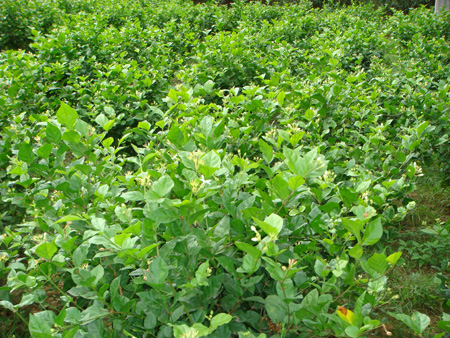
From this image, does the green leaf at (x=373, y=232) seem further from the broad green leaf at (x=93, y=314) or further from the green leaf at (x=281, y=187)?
the broad green leaf at (x=93, y=314)

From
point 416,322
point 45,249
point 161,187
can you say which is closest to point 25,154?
point 45,249

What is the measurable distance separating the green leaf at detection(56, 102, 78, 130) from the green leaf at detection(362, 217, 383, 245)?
4.68ft

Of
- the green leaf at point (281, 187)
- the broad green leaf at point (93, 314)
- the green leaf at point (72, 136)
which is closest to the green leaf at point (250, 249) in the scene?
the green leaf at point (281, 187)

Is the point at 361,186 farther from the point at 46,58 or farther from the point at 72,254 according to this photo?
the point at 46,58

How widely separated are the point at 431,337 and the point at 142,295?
63.9 inches

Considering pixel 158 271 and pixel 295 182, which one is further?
pixel 295 182

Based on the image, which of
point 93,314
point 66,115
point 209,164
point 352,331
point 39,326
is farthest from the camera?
point 66,115

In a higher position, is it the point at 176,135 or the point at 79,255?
the point at 176,135

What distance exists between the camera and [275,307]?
147cm

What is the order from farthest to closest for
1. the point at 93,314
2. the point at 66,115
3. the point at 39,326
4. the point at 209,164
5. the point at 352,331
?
the point at 66,115 → the point at 209,164 → the point at 93,314 → the point at 39,326 → the point at 352,331

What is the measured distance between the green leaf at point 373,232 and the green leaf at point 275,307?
395 mm

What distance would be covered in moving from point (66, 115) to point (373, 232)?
1477 mm

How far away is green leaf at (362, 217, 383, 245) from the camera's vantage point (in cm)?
139

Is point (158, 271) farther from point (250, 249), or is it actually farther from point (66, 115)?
point (66, 115)
